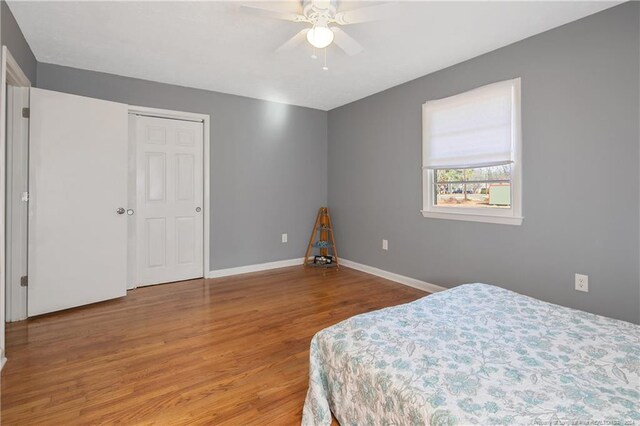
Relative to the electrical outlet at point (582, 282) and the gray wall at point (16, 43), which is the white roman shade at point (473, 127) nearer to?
the electrical outlet at point (582, 282)

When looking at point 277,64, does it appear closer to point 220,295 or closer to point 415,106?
point 415,106

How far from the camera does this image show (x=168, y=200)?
3.87 m

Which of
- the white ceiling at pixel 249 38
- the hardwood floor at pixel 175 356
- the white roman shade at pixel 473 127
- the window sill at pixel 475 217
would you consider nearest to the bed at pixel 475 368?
the hardwood floor at pixel 175 356

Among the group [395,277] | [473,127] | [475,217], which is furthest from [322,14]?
[395,277]

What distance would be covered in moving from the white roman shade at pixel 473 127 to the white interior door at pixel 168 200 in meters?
2.81

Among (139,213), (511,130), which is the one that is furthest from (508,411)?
(139,213)

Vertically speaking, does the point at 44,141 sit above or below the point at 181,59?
below

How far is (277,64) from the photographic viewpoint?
3205 mm

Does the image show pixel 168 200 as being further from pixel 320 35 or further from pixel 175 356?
pixel 320 35

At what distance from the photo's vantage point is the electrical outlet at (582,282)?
238cm

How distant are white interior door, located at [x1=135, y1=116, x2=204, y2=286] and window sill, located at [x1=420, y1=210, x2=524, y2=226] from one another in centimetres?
282

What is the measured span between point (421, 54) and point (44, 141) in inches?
136

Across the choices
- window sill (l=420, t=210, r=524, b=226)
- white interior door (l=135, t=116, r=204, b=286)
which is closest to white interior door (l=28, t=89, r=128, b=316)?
white interior door (l=135, t=116, r=204, b=286)

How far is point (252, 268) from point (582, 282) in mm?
3560
